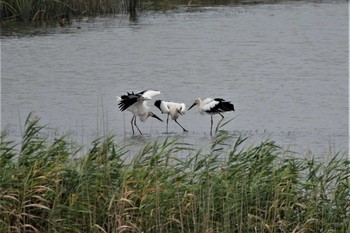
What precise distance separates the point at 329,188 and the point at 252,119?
22.6 feet

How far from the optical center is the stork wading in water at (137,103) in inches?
572

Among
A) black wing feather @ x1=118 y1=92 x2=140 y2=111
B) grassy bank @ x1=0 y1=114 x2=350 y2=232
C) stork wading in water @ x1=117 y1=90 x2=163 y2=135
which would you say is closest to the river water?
stork wading in water @ x1=117 y1=90 x2=163 y2=135

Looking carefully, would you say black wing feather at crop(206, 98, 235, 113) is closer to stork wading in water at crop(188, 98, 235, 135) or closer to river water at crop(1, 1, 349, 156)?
stork wading in water at crop(188, 98, 235, 135)

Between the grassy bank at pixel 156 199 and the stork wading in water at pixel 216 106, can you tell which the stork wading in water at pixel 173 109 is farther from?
the grassy bank at pixel 156 199

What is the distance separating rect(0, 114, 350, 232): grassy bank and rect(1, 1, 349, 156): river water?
2698 mm

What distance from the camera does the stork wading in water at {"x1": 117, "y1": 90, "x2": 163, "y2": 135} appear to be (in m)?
14.5

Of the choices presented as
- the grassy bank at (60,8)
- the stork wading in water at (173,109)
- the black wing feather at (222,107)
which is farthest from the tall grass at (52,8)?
the black wing feather at (222,107)

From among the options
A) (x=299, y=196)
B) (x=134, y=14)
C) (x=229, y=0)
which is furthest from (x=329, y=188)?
(x=229, y=0)

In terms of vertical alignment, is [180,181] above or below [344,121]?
above

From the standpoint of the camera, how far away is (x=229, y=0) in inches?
1286

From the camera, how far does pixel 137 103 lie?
14844mm

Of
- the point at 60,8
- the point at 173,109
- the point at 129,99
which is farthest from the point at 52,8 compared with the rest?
the point at 129,99

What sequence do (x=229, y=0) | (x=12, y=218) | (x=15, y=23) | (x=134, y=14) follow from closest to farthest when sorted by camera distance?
1. (x=12, y=218)
2. (x=15, y=23)
3. (x=134, y=14)
4. (x=229, y=0)

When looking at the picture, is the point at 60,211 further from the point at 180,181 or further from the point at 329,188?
the point at 329,188
